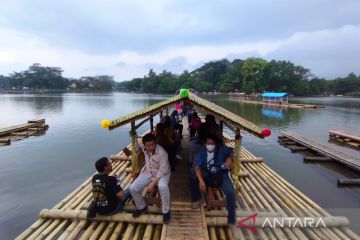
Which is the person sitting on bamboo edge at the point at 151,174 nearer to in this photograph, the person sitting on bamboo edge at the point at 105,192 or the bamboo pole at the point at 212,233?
the person sitting on bamboo edge at the point at 105,192

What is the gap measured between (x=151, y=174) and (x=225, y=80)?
9542cm

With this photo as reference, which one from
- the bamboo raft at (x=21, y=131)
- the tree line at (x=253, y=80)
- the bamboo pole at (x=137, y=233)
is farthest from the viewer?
the tree line at (x=253, y=80)

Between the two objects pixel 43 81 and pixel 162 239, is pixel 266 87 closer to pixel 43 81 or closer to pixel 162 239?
pixel 162 239

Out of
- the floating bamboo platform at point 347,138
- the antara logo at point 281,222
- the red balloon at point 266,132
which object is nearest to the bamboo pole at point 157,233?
the antara logo at point 281,222

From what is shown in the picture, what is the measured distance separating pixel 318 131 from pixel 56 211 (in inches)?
955

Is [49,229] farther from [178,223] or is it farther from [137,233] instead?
[178,223]

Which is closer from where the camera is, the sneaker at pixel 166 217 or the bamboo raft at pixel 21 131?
the sneaker at pixel 166 217

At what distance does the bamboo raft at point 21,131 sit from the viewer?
18.2m

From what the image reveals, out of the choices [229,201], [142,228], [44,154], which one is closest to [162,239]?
[142,228]

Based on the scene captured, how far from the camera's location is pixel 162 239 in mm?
4711

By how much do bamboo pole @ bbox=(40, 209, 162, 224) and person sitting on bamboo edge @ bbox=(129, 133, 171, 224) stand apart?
0.15m

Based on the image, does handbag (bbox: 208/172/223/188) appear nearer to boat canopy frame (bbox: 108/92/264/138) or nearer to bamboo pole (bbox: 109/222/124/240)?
boat canopy frame (bbox: 108/92/264/138)

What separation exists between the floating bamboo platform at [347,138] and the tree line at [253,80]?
6793cm

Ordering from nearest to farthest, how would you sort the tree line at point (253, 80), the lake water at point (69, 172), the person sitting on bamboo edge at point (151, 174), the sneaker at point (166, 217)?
the sneaker at point (166, 217)
the person sitting on bamboo edge at point (151, 174)
the lake water at point (69, 172)
the tree line at point (253, 80)
